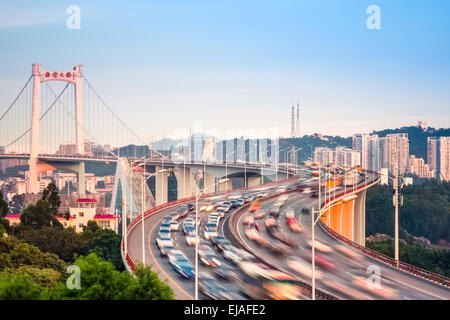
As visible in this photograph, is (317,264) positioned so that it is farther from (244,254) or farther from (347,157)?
(347,157)

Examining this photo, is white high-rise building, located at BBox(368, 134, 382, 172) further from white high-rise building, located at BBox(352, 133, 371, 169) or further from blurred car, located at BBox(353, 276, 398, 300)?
blurred car, located at BBox(353, 276, 398, 300)

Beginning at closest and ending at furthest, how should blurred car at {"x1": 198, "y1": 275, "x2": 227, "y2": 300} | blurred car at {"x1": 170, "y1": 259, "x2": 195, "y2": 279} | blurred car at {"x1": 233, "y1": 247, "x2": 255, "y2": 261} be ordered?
blurred car at {"x1": 198, "y1": 275, "x2": 227, "y2": 300}
blurred car at {"x1": 170, "y1": 259, "x2": 195, "y2": 279}
blurred car at {"x1": 233, "y1": 247, "x2": 255, "y2": 261}

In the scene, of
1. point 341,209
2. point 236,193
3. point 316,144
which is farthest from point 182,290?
point 316,144

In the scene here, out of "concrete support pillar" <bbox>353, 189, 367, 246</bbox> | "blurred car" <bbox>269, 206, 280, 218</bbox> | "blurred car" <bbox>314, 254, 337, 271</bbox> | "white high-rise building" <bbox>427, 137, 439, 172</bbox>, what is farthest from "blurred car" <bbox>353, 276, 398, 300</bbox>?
"white high-rise building" <bbox>427, 137, 439, 172</bbox>

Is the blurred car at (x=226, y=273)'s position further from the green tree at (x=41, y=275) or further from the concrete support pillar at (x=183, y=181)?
the concrete support pillar at (x=183, y=181)

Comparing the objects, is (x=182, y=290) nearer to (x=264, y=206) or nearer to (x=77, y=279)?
(x=77, y=279)

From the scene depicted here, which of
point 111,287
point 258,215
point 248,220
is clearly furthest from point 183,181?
point 111,287

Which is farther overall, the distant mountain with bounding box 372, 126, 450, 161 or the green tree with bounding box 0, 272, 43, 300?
the distant mountain with bounding box 372, 126, 450, 161
